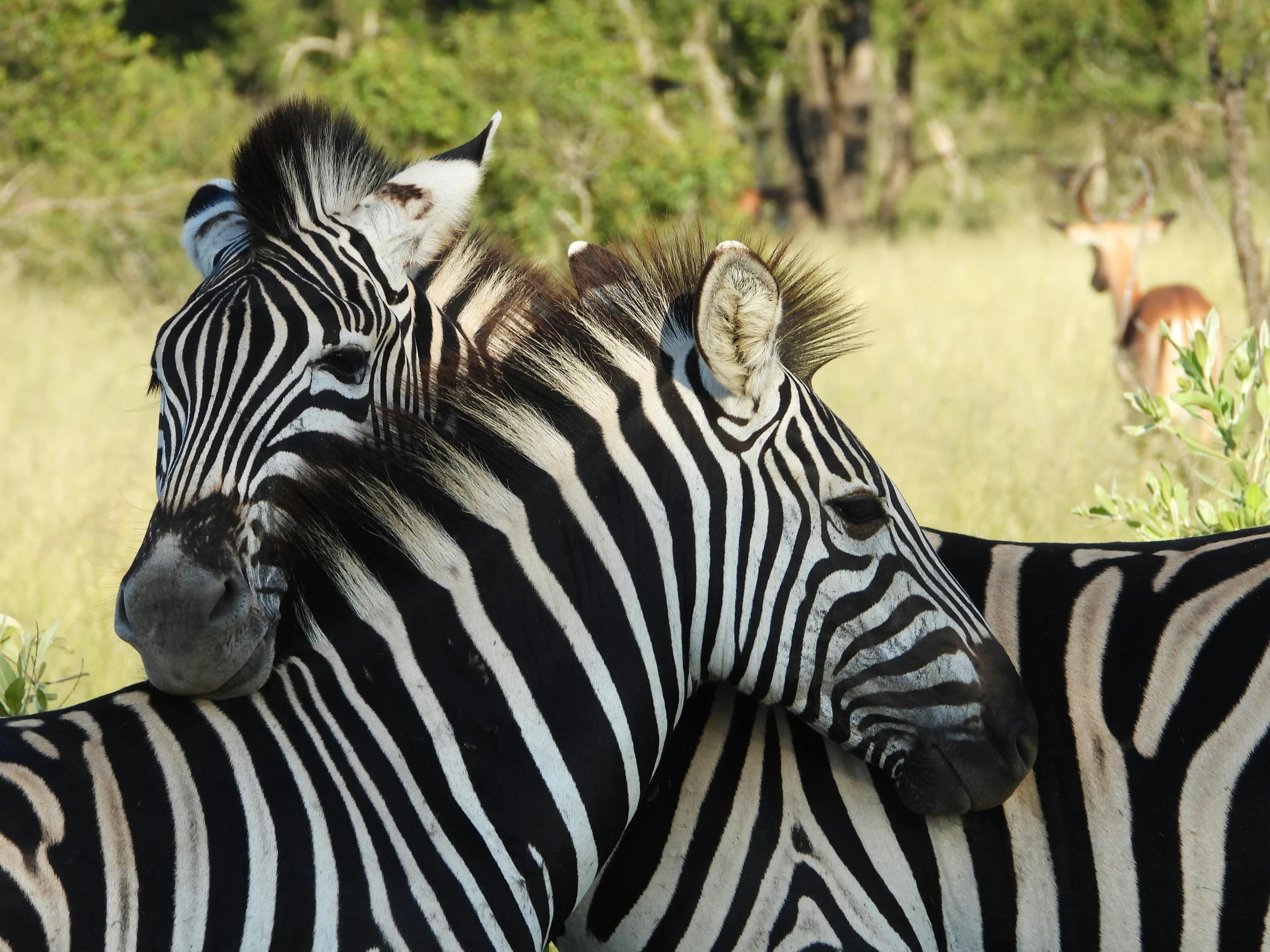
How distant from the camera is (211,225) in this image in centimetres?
345

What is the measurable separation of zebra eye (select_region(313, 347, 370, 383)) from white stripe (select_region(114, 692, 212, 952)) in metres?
1.02

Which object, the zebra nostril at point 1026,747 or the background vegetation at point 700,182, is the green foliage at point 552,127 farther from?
the zebra nostril at point 1026,747

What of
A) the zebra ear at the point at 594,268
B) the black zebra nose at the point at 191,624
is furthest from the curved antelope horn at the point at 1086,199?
the black zebra nose at the point at 191,624

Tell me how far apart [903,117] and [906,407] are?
13.9m

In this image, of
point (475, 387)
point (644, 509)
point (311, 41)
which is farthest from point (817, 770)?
point (311, 41)

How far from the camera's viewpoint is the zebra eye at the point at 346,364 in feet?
9.36

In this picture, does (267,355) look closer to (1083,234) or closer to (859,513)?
(859,513)

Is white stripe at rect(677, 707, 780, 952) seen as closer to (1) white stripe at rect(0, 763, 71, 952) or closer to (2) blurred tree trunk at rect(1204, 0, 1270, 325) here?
(1) white stripe at rect(0, 763, 71, 952)

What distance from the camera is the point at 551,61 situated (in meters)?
14.3

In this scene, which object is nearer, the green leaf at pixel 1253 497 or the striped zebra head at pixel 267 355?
the striped zebra head at pixel 267 355

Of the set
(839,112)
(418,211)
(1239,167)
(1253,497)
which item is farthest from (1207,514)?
(839,112)

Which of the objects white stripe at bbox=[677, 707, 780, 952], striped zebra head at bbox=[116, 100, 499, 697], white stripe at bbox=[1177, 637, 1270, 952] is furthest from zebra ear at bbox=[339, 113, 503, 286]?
white stripe at bbox=[1177, 637, 1270, 952]

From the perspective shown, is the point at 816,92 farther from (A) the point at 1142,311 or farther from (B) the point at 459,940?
(B) the point at 459,940

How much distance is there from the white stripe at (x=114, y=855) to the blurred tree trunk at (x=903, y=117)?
782 inches
